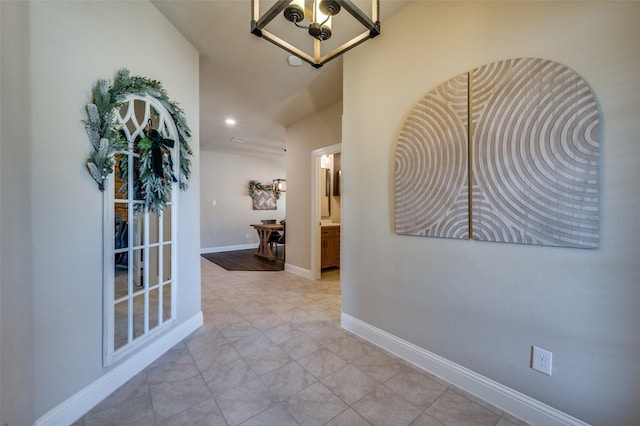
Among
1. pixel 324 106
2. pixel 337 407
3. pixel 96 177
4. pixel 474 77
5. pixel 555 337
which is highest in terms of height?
pixel 324 106

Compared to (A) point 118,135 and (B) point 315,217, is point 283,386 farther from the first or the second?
(B) point 315,217

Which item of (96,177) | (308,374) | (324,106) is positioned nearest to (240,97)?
(324,106)

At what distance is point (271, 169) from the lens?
780cm

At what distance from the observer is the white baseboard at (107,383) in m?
1.31

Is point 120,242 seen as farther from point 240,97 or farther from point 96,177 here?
point 240,97

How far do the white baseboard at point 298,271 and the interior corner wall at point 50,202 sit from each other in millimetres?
2885

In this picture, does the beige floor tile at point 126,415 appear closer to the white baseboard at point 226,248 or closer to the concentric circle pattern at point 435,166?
the concentric circle pattern at point 435,166

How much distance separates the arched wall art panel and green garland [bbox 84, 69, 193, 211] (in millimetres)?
1835

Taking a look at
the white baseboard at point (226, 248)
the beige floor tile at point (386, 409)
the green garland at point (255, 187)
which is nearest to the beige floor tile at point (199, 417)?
the beige floor tile at point (386, 409)

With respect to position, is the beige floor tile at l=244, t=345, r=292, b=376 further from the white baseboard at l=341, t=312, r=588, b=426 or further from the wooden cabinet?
the wooden cabinet

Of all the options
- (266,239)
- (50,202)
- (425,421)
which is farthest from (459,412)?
(266,239)

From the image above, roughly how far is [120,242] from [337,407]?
1.72 m

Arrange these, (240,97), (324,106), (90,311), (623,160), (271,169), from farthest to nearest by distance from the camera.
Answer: (271,169) < (324,106) < (240,97) < (90,311) < (623,160)

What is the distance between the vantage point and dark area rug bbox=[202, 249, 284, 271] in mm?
4910
